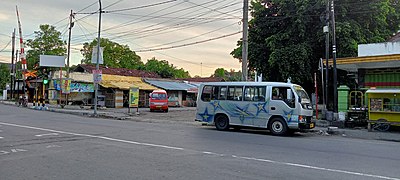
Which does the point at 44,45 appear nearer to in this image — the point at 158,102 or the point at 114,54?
the point at 114,54

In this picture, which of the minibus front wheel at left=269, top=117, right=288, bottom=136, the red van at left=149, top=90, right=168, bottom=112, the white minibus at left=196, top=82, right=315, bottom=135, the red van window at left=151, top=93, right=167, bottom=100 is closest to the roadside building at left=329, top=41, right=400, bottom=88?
the white minibus at left=196, top=82, right=315, bottom=135

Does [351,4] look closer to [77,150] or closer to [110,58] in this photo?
[77,150]

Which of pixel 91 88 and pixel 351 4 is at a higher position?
pixel 351 4

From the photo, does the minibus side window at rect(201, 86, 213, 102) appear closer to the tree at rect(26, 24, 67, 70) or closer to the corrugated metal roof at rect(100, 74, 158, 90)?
the corrugated metal roof at rect(100, 74, 158, 90)

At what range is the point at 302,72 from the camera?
27000 mm

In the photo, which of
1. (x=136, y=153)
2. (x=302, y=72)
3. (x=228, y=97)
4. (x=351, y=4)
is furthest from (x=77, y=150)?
(x=351, y=4)

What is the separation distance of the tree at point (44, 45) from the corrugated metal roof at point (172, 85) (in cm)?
2120

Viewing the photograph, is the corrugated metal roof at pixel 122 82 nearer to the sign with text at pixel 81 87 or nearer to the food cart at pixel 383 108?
the sign with text at pixel 81 87

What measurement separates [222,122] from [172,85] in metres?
28.2

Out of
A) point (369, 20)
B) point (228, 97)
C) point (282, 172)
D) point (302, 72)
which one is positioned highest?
point (369, 20)

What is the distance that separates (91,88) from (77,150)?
→ 30251 mm

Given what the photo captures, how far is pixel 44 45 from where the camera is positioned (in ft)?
184

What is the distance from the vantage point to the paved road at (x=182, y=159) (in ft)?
23.1

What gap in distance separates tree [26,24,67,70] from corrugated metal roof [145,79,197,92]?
21.2 m
